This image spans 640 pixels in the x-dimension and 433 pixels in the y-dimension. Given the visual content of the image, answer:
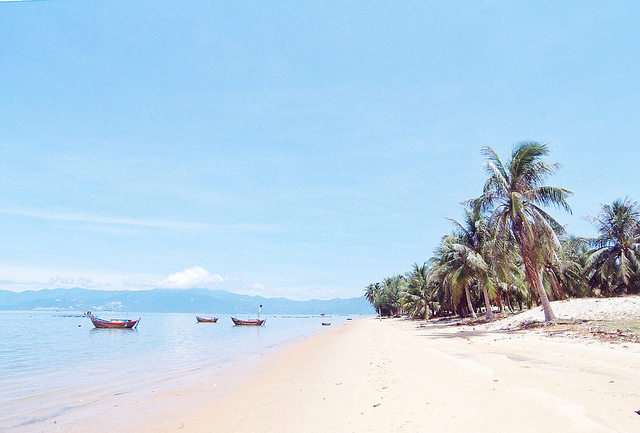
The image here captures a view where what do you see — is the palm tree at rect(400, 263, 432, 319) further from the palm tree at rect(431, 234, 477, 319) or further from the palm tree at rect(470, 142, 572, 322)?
the palm tree at rect(470, 142, 572, 322)

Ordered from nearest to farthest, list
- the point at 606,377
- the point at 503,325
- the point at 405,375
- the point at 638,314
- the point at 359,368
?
the point at 606,377
the point at 405,375
the point at 359,368
the point at 638,314
the point at 503,325

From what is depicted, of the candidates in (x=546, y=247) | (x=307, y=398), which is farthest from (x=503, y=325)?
(x=307, y=398)

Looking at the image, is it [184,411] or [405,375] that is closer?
[184,411]

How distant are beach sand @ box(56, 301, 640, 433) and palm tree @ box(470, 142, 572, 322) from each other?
8768 millimetres

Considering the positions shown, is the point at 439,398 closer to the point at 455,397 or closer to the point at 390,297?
the point at 455,397

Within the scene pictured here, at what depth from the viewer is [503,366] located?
936 cm

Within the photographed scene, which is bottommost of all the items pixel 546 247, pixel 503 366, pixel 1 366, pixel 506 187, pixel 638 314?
pixel 1 366

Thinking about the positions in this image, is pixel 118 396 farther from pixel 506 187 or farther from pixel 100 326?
pixel 100 326

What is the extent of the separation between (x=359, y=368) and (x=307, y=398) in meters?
4.10

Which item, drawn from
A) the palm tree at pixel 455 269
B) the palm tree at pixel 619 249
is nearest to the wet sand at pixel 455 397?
the palm tree at pixel 455 269

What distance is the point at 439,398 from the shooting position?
6.50m

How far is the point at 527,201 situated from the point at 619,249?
64.3 feet

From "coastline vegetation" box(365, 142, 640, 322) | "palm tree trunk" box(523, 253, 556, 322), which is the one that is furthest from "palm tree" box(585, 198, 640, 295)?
"palm tree trunk" box(523, 253, 556, 322)

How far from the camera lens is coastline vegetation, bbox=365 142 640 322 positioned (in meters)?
20.2
